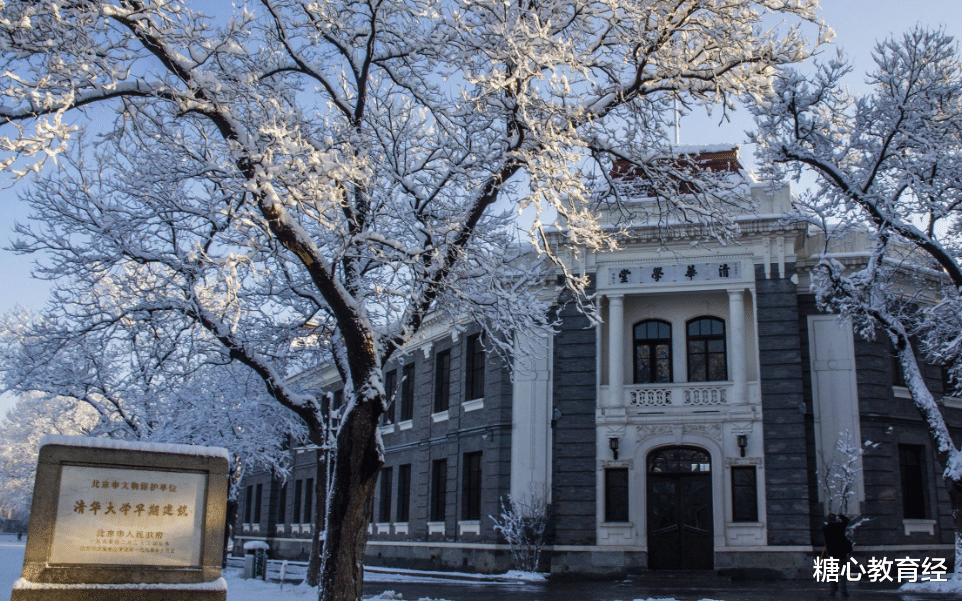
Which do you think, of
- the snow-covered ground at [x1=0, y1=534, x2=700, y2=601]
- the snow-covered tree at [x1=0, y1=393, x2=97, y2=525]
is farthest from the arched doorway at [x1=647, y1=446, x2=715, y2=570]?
the snow-covered tree at [x1=0, y1=393, x2=97, y2=525]

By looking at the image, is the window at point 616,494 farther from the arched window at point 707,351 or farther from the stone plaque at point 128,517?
the stone plaque at point 128,517

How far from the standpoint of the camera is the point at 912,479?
22.1 metres

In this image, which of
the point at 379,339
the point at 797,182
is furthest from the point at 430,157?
the point at 797,182

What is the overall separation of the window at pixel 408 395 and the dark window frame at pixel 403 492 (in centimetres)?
192

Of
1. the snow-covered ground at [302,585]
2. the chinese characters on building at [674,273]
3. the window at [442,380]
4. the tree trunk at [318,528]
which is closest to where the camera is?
the snow-covered ground at [302,585]

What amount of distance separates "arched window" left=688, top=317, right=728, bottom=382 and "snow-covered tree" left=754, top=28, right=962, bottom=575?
15.7ft

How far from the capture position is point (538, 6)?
10.5m

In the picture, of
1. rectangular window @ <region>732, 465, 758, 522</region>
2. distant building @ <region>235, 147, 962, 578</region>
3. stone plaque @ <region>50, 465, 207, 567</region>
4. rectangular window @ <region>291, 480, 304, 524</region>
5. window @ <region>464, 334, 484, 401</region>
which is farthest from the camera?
rectangular window @ <region>291, 480, 304, 524</region>

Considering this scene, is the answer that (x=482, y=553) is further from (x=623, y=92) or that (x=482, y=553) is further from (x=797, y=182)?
(x=623, y=92)

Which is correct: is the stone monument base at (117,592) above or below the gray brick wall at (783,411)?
below

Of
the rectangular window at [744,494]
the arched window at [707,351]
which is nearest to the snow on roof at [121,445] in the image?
the rectangular window at [744,494]

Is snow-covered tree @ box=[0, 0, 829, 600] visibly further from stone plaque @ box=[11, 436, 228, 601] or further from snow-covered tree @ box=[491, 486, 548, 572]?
snow-covered tree @ box=[491, 486, 548, 572]

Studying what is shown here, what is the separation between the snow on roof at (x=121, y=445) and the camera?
24.0 feet

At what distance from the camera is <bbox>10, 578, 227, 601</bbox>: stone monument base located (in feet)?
22.9
